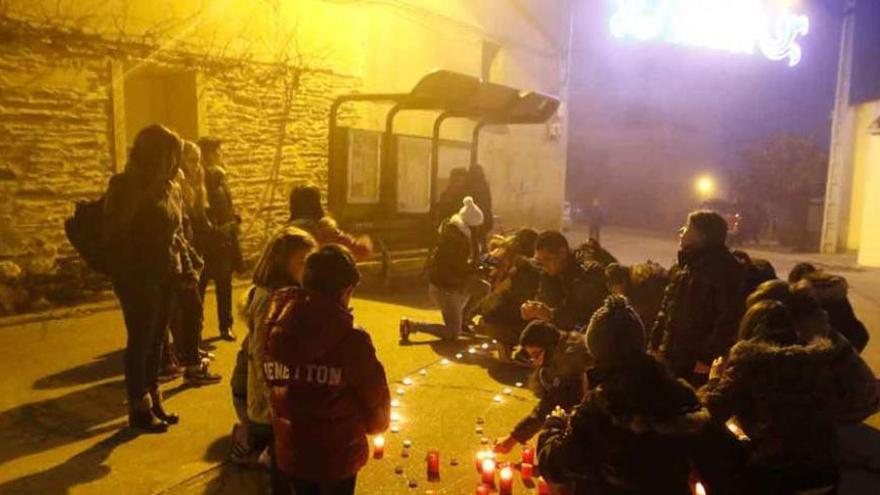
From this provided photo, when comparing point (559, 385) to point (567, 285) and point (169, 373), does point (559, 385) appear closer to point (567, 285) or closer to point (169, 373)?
point (567, 285)

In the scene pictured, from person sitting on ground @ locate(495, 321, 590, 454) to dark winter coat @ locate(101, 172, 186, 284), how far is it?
256cm

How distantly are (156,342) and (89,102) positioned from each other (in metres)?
5.54

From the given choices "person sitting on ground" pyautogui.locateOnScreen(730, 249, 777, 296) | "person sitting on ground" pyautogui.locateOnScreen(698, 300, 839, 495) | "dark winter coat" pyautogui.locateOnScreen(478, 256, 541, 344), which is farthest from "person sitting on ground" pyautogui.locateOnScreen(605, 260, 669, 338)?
"person sitting on ground" pyautogui.locateOnScreen(698, 300, 839, 495)

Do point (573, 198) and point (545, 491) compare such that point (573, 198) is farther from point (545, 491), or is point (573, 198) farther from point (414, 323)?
point (545, 491)

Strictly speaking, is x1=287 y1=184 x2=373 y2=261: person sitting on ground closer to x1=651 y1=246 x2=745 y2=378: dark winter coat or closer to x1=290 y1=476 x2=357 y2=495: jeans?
x1=290 y1=476 x2=357 y2=495: jeans

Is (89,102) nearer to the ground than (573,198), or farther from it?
farther from it

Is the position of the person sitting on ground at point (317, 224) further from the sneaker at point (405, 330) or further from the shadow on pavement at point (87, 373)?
the sneaker at point (405, 330)

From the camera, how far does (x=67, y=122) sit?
9242 millimetres

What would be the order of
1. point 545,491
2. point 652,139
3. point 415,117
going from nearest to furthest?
point 545,491
point 415,117
point 652,139

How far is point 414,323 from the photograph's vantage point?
818 cm

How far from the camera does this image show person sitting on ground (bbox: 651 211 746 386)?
486 cm

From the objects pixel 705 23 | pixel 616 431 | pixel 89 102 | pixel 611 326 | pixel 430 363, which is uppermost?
pixel 705 23

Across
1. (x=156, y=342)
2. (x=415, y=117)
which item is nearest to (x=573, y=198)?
(x=415, y=117)

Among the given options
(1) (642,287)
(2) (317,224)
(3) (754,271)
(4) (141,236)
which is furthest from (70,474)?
(3) (754,271)
